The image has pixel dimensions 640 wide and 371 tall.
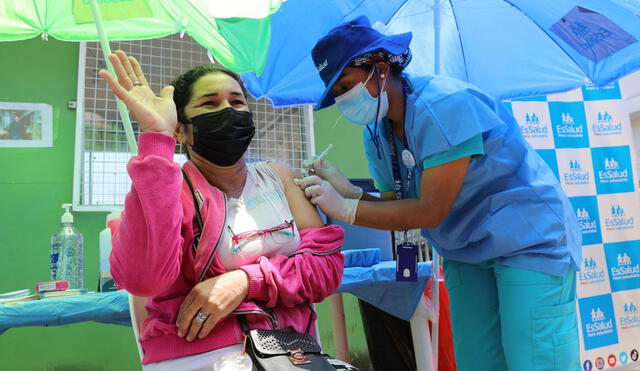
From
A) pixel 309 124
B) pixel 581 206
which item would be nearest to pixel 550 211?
pixel 581 206

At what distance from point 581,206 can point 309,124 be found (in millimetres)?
2163

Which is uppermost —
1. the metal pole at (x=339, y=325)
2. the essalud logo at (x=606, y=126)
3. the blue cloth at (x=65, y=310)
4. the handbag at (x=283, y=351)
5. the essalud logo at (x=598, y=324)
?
the essalud logo at (x=606, y=126)

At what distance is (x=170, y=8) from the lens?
4.62 ft

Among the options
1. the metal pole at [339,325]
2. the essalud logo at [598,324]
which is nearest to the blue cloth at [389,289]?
the metal pole at [339,325]

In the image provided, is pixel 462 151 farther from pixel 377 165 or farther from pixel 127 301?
pixel 127 301

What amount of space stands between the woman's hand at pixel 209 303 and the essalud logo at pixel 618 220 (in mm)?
3226

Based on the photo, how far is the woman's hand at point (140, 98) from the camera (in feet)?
3.40

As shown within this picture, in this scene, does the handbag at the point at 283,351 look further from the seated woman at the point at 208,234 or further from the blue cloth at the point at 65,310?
the blue cloth at the point at 65,310

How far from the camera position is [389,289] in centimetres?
207

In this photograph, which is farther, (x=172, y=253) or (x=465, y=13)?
(x=465, y=13)

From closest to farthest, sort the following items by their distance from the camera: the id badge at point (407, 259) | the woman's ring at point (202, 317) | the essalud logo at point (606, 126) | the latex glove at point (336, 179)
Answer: the woman's ring at point (202, 317)
the latex glove at point (336, 179)
the id badge at point (407, 259)
the essalud logo at point (606, 126)

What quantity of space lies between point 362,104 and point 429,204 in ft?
1.38

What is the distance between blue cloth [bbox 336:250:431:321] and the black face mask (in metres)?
0.86

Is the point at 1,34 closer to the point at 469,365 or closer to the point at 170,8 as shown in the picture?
the point at 170,8
